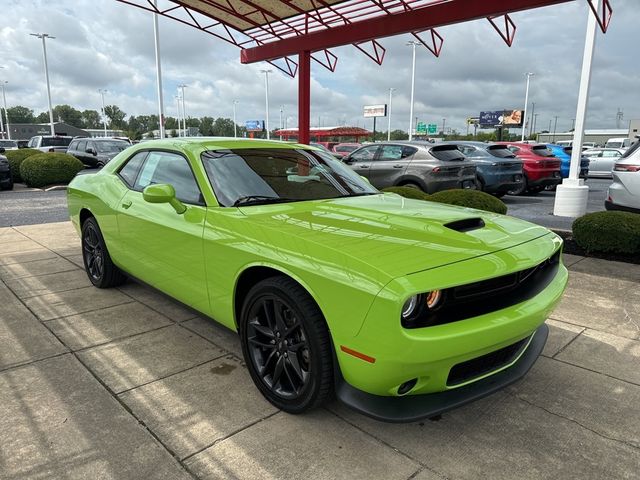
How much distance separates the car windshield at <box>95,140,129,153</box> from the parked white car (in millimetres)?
16291

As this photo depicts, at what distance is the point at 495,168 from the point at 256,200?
380 inches

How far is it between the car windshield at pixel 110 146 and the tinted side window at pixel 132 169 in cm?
1439

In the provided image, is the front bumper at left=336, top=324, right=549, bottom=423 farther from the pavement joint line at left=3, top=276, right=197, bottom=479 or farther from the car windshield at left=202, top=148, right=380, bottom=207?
the car windshield at left=202, top=148, right=380, bottom=207

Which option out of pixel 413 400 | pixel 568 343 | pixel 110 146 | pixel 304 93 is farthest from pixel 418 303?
pixel 110 146

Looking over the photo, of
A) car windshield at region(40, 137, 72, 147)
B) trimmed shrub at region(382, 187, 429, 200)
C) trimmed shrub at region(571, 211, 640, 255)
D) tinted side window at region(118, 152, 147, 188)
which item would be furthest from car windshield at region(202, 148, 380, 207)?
car windshield at region(40, 137, 72, 147)

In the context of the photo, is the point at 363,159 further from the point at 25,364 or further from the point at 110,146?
the point at 110,146

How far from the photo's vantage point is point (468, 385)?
2.30m

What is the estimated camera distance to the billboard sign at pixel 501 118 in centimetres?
7631

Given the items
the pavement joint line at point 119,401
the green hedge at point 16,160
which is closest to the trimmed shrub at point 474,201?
the pavement joint line at point 119,401

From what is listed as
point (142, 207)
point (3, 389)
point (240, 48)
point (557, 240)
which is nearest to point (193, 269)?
point (142, 207)

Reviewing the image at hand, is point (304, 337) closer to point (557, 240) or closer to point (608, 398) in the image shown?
point (557, 240)

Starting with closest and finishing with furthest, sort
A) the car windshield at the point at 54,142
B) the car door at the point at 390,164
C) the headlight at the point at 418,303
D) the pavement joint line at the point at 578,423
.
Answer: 1. the headlight at the point at 418,303
2. the pavement joint line at the point at 578,423
3. the car door at the point at 390,164
4. the car windshield at the point at 54,142

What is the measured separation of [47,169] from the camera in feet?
46.6

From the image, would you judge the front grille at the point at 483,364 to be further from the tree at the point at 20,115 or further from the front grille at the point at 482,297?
the tree at the point at 20,115
